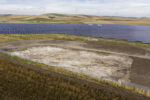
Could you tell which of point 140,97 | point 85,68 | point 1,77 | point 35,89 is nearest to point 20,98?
point 35,89

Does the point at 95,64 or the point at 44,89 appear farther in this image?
the point at 95,64

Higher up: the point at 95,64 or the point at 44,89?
the point at 44,89

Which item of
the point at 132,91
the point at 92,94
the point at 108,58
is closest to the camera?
the point at 92,94

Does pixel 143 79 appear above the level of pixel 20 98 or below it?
below

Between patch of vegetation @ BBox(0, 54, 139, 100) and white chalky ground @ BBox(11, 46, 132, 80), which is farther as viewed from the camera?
white chalky ground @ BBox(11, 46, 132, 80)

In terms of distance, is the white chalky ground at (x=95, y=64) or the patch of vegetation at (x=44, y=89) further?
the white chalky ground at (x=95, y=64)

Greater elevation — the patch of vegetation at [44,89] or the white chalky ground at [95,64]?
the patch of vegetation at [44,89]

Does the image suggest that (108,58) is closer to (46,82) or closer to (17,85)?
(46,82)

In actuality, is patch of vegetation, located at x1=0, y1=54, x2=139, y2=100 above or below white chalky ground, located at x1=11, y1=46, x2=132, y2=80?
above

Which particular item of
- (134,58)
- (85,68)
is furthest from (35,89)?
(134,58)

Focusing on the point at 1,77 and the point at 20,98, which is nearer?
the point at 20,98

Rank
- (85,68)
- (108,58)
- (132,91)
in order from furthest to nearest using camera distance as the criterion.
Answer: (108,58) < (85,68) < (132,91)
